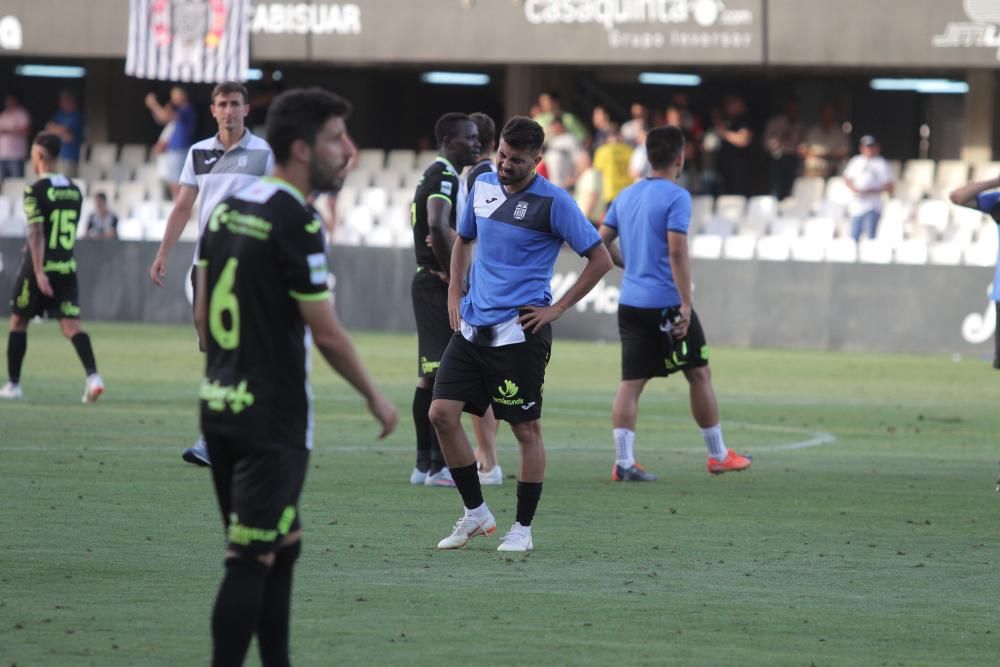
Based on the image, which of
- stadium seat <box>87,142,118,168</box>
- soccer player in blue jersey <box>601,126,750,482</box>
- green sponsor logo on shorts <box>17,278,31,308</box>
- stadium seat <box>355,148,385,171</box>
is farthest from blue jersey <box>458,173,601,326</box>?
stadium seat <box>87,142,118,168</box>

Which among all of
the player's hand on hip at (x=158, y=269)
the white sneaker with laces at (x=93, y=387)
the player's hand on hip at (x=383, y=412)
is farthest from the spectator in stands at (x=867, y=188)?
the player's hand on hip at (x=383, y=412)

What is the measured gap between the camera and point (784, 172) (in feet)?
98.8

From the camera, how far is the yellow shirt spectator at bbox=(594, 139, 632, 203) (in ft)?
85.7

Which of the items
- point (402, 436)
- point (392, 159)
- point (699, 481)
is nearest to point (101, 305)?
point (392, 159)

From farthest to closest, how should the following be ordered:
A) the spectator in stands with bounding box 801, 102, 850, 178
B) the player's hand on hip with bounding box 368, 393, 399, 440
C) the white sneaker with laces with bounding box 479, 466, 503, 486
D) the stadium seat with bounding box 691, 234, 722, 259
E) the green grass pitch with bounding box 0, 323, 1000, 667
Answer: the spectator in stands with bounding box 801, 102, 850, 178, the stadium seat with bounding box 691, 234, 722, 259, the white sneaker with laces with bounding box 479, 466, 503, 486, the green grass pitch with bounding box 0, 323, 1000, 667, the player's hand on hip with bounding box 368, 393, 399, 440

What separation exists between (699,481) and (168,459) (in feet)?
11.4

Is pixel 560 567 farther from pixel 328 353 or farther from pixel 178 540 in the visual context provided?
pixel 328 353

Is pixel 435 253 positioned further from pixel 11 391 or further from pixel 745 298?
pixel 745 298

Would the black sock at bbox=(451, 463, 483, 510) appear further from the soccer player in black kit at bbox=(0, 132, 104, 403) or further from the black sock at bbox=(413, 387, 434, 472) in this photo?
the soccer player in black kit at bbox=(0, 132, 104, 403)

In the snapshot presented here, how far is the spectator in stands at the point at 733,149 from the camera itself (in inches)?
1150

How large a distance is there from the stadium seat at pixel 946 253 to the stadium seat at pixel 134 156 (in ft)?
47.5

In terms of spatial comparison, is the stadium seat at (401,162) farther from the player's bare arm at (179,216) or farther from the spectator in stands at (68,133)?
the player's bare arm at (179,216)

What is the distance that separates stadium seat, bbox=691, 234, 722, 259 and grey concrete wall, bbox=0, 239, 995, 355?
1.73m

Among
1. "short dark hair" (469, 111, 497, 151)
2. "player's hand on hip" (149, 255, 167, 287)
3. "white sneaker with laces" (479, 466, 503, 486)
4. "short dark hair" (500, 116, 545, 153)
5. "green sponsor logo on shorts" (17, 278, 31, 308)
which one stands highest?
"short dark hair" (469, 111, 497, 151)
